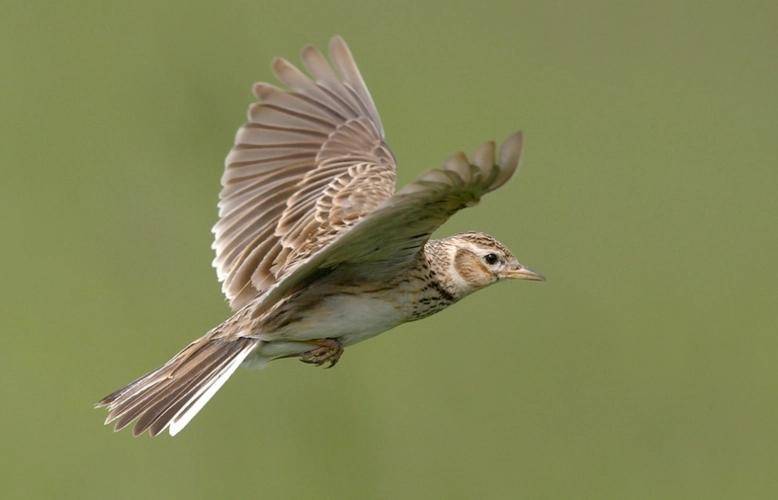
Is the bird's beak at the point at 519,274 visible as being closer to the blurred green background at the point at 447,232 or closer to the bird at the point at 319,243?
the bird at the point at 319,243

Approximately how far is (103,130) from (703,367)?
4.64 meters

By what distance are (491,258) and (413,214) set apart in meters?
1.30

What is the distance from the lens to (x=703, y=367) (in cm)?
1166

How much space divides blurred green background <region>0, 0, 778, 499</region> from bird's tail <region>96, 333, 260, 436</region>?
2.90 m

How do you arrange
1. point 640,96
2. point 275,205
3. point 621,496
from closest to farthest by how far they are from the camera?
point 275,205 < point 621,496 < point 640,96

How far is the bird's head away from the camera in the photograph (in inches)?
286

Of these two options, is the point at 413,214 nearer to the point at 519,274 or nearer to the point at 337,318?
the point at 337,318

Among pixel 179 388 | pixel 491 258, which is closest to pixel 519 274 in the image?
pixel 491 258

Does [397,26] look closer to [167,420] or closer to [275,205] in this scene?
[275,205]

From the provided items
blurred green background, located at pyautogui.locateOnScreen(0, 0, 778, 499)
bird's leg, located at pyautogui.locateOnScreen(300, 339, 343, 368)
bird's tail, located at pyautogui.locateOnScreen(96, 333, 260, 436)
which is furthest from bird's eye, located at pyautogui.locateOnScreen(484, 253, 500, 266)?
blurred green background, located at pyautogui.locateOnScreen(0, 0, 778, 499)

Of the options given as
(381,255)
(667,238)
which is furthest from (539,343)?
(381,255)

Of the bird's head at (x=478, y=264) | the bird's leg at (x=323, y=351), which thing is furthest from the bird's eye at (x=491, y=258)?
the bird's leg at (x=323, y=351)

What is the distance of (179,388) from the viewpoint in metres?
6.70

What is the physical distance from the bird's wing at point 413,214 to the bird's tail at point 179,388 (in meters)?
0.23
